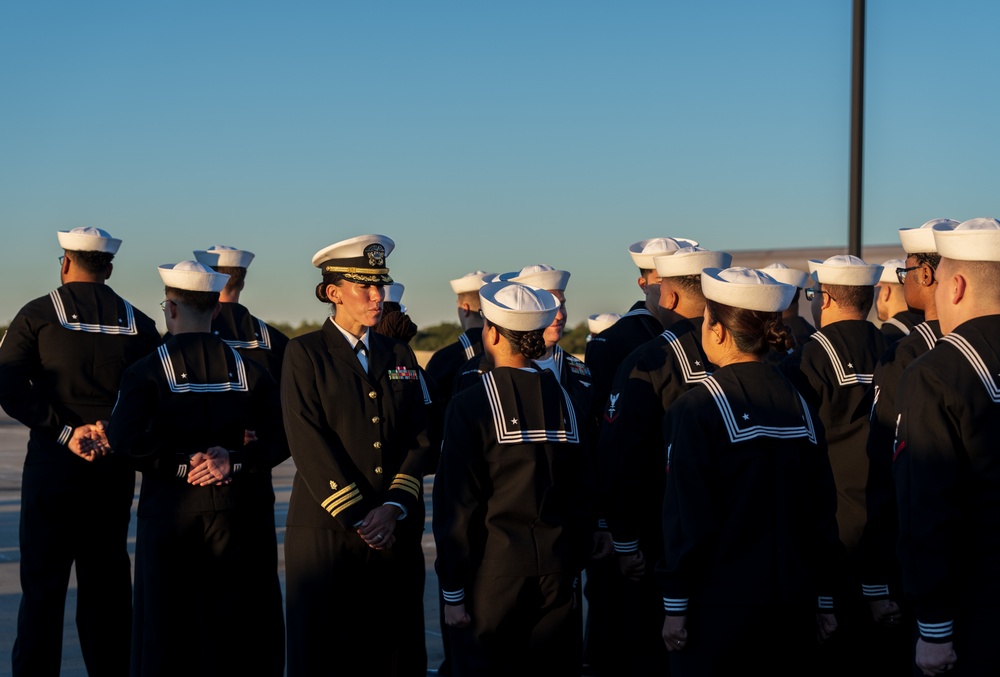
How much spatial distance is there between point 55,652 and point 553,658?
2.66 m

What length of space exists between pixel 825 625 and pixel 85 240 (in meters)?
4.06

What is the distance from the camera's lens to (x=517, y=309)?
4.43 metres

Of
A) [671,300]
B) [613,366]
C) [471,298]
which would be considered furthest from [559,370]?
[471,298]

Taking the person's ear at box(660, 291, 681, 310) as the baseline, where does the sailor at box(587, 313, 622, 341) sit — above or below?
below

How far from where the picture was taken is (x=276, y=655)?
18.0 ft

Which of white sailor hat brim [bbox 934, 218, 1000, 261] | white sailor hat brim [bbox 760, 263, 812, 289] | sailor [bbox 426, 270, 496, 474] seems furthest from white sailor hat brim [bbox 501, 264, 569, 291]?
white sailor hat brim [bbox 934, 218, 1000, 261]

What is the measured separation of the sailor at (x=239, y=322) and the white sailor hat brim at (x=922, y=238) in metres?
3.64

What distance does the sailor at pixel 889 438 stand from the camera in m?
4.52

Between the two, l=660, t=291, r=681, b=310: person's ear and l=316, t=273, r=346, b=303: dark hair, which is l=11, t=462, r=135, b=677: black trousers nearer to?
l=316, t=273, r=346, b=303: dark hair

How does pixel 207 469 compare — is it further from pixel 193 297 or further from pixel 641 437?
pixel 641 437

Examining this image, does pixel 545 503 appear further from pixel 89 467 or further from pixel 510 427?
pixel 89 467

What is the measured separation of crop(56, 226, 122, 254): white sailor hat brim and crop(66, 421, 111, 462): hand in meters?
0.93

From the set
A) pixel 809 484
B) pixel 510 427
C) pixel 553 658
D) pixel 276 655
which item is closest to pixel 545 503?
pixel 510 427

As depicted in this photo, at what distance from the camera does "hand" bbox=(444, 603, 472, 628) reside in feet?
13.9
